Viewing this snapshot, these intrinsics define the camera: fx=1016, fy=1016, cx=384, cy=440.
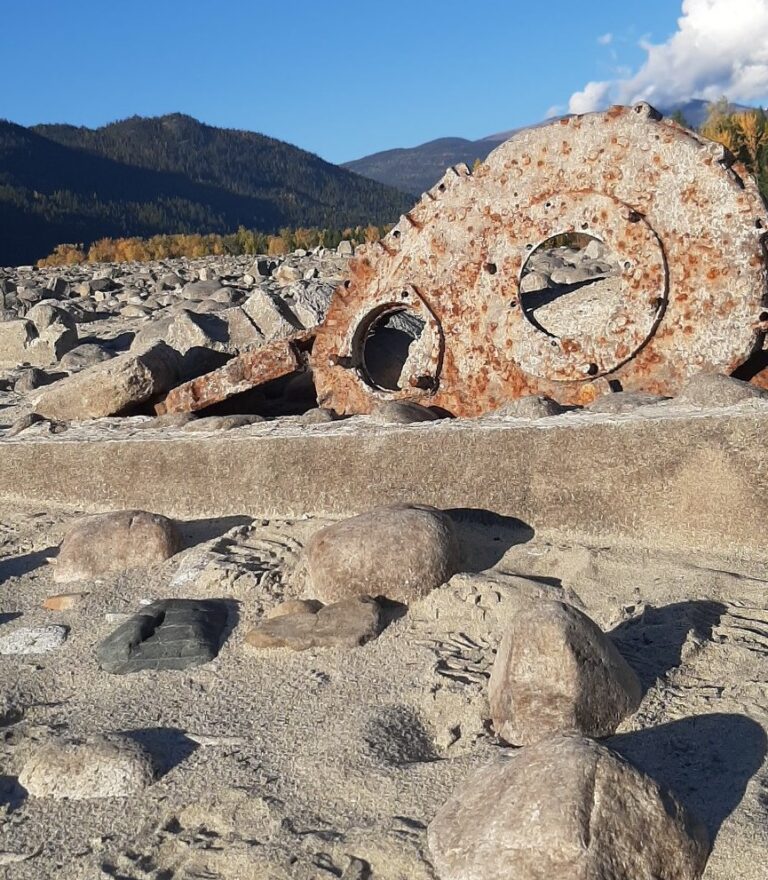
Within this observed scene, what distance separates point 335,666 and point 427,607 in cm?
46

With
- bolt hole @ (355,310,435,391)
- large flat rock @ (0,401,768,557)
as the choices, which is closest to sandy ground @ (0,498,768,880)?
large flat rock @ (0,401,768,557)

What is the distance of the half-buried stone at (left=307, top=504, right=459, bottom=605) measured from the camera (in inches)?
144

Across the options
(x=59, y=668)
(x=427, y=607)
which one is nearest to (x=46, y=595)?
(x=59, y=668)

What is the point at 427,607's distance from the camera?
359 centimetres

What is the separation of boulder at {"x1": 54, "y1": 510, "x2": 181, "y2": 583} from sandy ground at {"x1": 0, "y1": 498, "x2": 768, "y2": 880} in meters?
0.10

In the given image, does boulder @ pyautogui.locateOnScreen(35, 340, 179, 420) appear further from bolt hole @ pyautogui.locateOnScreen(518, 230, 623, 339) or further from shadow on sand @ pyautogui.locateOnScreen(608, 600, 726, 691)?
shadow on sand @ pyautogui.locateOnScreen(608, 600, 726, 691)

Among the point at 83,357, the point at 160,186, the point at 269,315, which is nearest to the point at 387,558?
the point at 269,315

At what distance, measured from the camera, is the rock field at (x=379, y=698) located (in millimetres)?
2209

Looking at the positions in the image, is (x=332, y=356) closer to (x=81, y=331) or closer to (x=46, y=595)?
(x=46, y=595)

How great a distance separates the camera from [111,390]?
6.01 metres

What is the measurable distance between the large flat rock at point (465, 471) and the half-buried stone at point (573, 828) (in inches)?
70.7

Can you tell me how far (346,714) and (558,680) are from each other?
65 cm

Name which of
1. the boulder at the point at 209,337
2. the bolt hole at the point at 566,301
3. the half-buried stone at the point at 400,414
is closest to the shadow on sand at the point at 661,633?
the half-buried stone at the point at 400,414

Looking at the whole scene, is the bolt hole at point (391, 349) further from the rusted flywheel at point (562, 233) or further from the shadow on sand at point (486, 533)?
the shadow on sand at point (486, 533)
